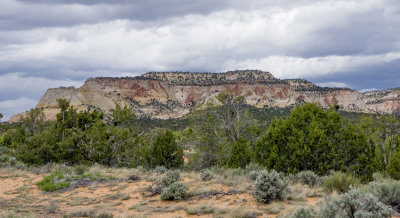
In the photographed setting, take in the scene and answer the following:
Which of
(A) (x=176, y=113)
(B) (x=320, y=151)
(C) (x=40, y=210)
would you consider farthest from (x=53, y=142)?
(A) (x=176, y=113)

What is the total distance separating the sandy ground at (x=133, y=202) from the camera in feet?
27.6

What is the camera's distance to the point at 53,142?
20.7 meters

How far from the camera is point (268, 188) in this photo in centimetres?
917

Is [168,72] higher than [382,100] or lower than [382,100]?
higher

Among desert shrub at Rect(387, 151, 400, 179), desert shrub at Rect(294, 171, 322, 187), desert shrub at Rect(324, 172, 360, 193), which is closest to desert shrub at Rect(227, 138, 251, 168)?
desert shrub at Rect(294, 171, 322, 187)

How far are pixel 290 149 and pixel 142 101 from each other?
A: 416 feet

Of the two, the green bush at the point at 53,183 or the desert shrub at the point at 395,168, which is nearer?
the green bush at the point at 53,183

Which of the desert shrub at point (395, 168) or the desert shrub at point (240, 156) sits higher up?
the desert shrub at point (240, 156)

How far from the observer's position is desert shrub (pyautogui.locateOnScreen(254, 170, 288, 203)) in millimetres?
9016

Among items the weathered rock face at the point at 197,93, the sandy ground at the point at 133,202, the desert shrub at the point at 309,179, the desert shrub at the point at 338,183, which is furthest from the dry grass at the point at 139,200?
the weathered rock face at the point at 197,93

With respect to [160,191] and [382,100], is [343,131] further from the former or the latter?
[382,100]

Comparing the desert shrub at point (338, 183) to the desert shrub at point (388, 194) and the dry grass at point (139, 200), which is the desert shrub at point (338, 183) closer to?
the dry grass at point (139, 200)

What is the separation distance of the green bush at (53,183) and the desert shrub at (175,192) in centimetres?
622

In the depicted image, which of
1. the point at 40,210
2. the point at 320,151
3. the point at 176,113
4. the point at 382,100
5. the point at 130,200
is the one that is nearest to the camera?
the point at 40,210
